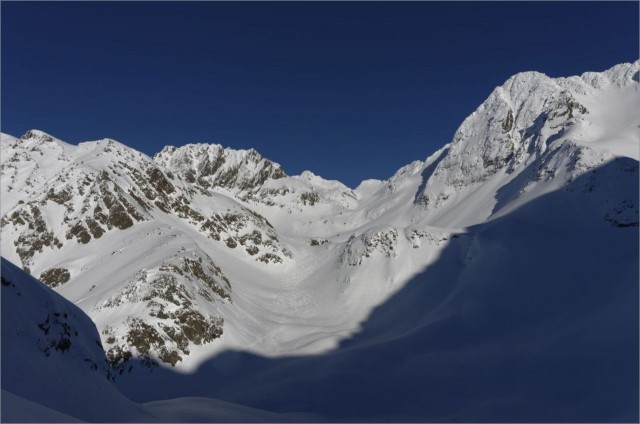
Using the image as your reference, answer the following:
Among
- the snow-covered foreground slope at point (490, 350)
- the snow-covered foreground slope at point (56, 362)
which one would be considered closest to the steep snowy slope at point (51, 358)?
the snow-covered foreground slope at point (56, 362)

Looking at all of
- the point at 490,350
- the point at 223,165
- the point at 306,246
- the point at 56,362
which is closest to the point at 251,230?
the point at 306,246

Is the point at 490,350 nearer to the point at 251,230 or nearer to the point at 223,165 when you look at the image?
the point at 251,230

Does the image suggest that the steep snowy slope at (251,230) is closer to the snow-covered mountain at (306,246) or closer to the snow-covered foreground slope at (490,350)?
the snow-covered mountain at (306,246)

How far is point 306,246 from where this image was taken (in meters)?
105

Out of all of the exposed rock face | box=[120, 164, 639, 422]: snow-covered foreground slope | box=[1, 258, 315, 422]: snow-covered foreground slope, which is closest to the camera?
box=[1, 258, 315, 422]: snow-covered foreground slope

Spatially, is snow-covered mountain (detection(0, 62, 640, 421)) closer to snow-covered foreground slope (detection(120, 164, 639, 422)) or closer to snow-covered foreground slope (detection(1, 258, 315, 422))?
snow-covered foreground slope (detection(120, 164, 639, 422))

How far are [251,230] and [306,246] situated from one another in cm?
1722

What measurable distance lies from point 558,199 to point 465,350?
38.2 meters

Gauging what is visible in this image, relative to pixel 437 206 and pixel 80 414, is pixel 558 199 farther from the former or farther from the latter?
pixel 80 414

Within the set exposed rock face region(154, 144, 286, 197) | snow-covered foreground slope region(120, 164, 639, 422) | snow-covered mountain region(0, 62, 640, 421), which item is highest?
exposed rock face region(154, 144, 286, 197)

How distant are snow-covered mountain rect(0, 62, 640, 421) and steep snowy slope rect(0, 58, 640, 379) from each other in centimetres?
29

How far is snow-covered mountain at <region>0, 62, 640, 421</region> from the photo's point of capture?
45656mm

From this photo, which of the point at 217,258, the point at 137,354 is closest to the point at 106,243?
the point at 217,258

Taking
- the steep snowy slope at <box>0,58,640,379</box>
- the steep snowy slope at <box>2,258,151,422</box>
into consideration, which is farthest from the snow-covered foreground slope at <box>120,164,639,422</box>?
the steep snowy slope at <box>2,258,151,422</box>
